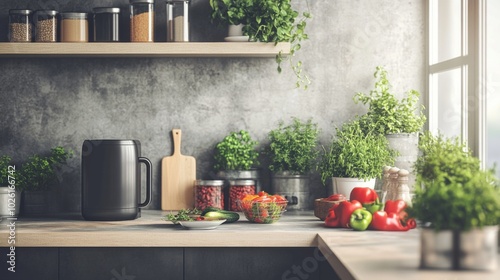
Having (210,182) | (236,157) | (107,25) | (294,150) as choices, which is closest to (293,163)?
(294,150)

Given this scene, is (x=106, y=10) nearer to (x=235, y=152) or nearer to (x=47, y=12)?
(x=47, y=12)

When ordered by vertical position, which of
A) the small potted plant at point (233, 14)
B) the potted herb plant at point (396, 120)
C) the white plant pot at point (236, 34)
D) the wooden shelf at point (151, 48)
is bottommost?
the potted herb plant at point (396, 120)

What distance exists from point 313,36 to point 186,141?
2.76 feet

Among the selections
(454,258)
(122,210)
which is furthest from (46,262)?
(454,258)

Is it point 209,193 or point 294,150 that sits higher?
point 294,150

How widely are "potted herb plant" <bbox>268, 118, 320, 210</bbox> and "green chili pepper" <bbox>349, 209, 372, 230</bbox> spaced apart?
674mm

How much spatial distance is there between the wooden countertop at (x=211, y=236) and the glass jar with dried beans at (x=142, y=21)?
85 cm

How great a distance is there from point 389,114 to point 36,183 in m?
1.73

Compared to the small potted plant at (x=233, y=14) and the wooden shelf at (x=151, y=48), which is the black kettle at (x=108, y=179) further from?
the small potted plant at (x=233, y=14)

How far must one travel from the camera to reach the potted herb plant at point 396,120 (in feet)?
10.5

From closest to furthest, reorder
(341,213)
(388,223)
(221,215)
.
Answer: (388,223), (341,213), (221,215)

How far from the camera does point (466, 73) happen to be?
111 inches

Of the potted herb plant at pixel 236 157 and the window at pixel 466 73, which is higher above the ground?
the window at pixel 466 73

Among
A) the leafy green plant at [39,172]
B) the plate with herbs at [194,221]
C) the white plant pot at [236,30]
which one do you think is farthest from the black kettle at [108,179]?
the white plant pot at [236,30]
